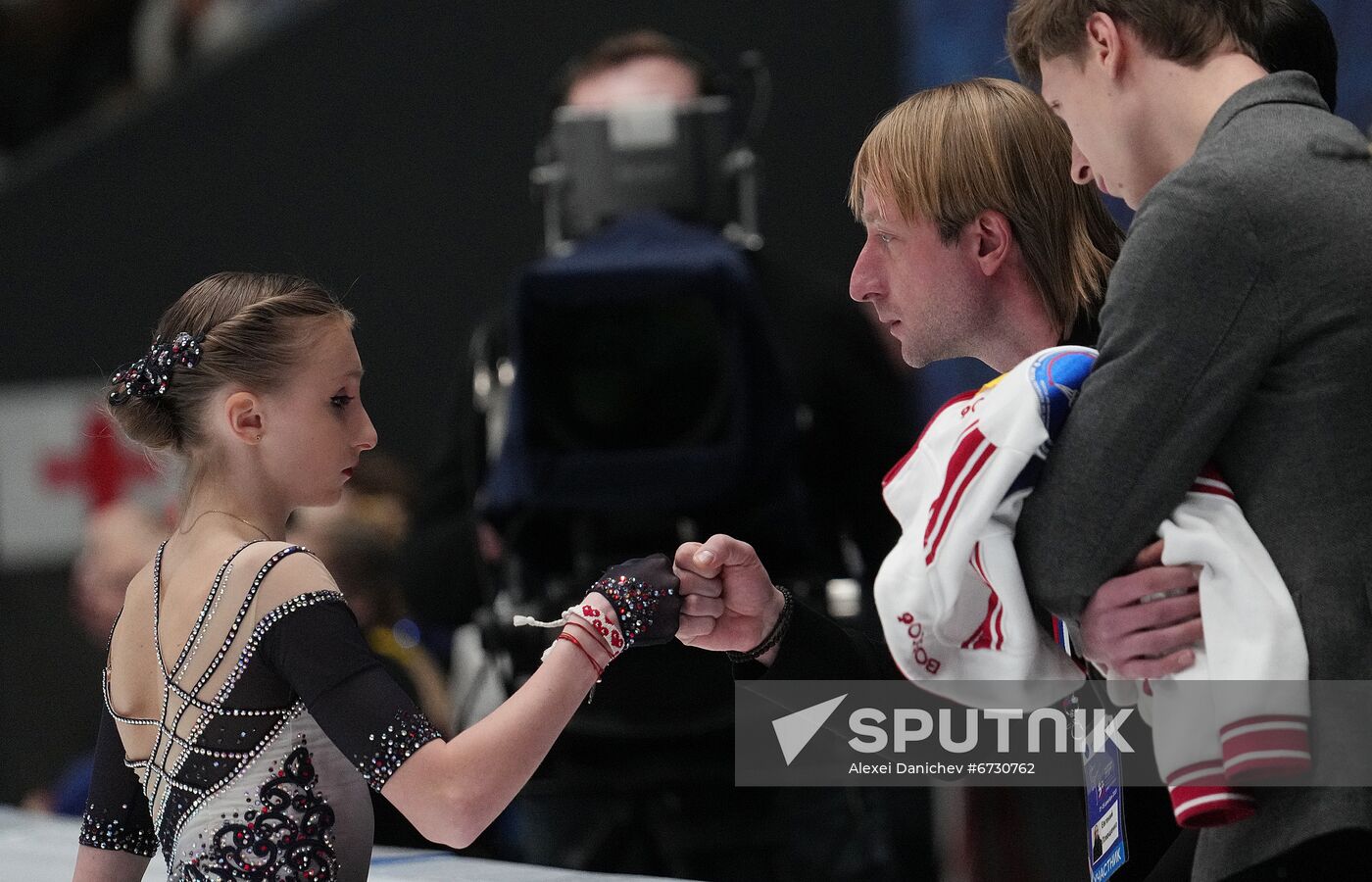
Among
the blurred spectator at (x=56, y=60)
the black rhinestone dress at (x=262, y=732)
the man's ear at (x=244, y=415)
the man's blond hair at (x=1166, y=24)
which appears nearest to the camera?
the man's blond hair at (x=1166, y=24)

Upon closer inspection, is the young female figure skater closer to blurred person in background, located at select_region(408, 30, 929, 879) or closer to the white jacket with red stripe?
the white jacket with red stripe

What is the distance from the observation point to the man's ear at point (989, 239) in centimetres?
166

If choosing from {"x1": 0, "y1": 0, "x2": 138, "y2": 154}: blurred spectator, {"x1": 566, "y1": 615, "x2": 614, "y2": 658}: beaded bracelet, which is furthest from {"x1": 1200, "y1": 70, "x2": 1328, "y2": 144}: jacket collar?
{"x1": 0, "y1": 0, "x2": 138, "y2": 154}: blurred spectator

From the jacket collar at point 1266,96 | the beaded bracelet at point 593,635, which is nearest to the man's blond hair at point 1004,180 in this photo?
the jacket collar at point 1266,96

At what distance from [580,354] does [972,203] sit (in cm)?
153

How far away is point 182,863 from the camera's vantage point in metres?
1.56

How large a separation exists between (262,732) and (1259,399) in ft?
3.15

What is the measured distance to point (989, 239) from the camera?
65.7 inches

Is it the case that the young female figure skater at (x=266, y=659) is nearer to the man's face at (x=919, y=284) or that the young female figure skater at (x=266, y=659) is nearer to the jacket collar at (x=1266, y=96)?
the man's face at (x=919, y=284)

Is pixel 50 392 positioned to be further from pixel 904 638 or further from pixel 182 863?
pixel 904 638

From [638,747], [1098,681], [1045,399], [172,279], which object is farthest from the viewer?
[172,279]

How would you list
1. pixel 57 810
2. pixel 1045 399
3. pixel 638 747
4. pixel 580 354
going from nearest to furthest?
pixel 1045 399 < pixel 638 747 < pixel 580 354 < pixel 57 810

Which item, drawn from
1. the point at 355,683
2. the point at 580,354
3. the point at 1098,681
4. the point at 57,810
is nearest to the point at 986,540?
the point at 1098,681

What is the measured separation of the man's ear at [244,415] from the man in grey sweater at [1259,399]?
2.56 feet
